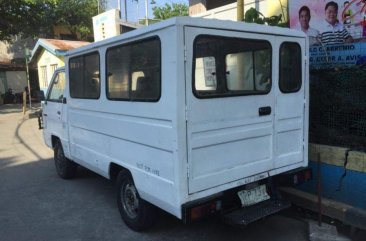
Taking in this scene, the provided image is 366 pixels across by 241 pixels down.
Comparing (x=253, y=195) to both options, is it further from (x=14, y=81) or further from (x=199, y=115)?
(x=14, y=81)

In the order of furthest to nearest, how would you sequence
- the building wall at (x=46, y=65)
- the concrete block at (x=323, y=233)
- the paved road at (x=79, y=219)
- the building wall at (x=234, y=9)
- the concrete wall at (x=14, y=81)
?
1. the concrete wall at (x=14, y=81)
2. the building wall at (x=46, y=65)
3. the building wall at (x=234, y=9)
4. the paved road at (x=79, y=219)
5. the concrete block at (x=323, y=233)

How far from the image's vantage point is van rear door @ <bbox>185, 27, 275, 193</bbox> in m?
3.49

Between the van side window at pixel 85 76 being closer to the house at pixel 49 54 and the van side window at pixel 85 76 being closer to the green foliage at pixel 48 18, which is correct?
the house at pixel 49 54

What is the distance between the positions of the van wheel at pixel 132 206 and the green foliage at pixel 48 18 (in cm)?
1804

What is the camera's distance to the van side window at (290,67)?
426cm

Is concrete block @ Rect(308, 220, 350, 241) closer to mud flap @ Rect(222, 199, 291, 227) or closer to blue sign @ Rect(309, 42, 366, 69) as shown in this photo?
mud flap @ Rect(222, 199, 291, 227)

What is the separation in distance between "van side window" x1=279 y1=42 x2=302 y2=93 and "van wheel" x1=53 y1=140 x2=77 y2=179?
3943mm

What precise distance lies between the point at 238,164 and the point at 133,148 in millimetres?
1106

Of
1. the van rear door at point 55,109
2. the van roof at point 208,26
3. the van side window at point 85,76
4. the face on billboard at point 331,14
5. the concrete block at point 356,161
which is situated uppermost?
the face on billboard at point 331,14

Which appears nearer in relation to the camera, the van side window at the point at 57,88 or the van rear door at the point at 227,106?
the van rear door at the point at 227,106

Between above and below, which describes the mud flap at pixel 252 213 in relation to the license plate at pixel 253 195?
below

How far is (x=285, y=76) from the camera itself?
432 cm

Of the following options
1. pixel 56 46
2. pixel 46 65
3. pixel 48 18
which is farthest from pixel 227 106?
pixel 48 18

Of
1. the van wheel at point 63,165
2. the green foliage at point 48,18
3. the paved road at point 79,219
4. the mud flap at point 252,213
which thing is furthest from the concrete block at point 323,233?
the green foliage at point 48,18
